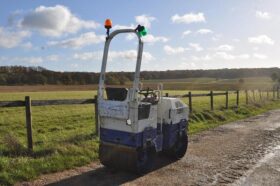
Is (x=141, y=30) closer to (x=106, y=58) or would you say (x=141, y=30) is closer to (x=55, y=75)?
(x=106, y=58)

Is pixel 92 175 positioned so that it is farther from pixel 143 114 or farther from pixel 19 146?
pixel 19 146

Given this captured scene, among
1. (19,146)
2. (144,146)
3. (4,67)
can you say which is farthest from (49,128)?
(4,67)

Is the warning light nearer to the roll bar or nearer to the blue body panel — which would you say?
the roll bar

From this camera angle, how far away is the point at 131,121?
243 inches

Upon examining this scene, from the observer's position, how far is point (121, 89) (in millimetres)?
6371

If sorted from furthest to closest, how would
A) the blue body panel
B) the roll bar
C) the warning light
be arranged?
the warning light → the blue body panel → the roll bar

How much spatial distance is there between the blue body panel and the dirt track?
0.52 metres

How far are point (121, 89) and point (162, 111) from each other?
1258 mm

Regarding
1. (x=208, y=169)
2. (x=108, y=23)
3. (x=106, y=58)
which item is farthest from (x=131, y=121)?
(x=208, y=169)

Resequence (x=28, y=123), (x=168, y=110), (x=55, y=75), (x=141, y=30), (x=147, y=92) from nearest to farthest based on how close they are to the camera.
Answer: (x=141, y=30) < (x=147, y=92) < (x=168, y=110) < (x=28, y=123) < (x=55, y=75)

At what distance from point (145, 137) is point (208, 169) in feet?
5.18

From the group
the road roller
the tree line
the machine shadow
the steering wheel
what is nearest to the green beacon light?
the road roller

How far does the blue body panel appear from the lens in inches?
247

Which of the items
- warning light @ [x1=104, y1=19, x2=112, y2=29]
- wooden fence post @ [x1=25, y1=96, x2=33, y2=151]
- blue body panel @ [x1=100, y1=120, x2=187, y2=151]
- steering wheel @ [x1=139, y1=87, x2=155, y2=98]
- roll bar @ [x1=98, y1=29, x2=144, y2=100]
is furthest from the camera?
wooden fence post @ [x1=25, y1=96, x2=33, y2=151]
